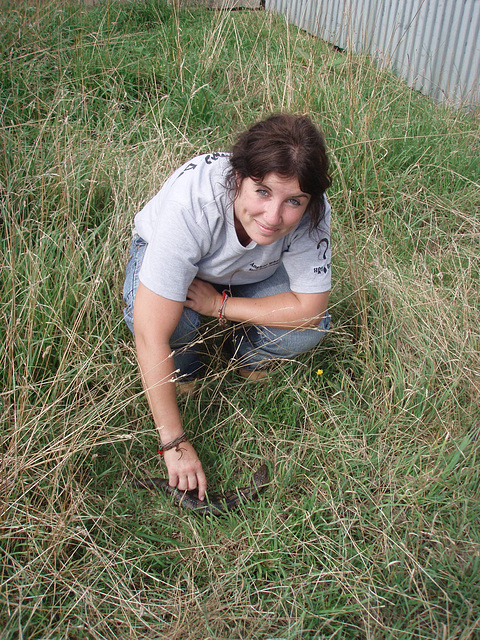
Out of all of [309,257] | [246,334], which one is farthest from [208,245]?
[246,334]

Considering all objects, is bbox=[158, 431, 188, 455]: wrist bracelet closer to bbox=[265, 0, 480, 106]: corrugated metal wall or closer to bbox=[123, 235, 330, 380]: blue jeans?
bbox=[123, 235, 330, 380]: blue jeans

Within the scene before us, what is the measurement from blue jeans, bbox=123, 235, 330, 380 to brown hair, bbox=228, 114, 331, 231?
55 cm

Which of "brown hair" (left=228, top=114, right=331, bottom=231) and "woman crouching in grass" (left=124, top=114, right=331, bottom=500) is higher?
"brown hair" (left=228, top=114, right=331, bottom=231)

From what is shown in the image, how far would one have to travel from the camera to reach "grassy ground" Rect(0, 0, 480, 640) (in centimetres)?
159

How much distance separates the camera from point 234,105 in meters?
3.59

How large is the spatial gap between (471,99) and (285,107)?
1844 millimetres

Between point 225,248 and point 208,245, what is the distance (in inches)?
3.3

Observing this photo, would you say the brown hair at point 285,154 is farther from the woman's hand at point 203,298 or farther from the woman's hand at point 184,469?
the woman's hand at point 184,469

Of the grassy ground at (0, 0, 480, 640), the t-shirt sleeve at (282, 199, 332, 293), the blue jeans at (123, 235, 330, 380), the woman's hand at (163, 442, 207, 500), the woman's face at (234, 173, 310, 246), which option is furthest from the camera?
the blue jeans at (123, 235, 330, 380)

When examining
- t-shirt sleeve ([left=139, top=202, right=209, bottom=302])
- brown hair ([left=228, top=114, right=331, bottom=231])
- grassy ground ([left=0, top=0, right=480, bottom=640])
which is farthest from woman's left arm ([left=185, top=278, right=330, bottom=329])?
brown hair ([left=228, top=114, right=331, bottom=231])

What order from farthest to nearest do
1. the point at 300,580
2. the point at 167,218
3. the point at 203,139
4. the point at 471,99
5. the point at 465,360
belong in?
the point at 471,99
the point at 203,139
the point at 465,360
the point at 167,218
the point at 300,580

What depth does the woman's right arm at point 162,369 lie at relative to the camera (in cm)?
176

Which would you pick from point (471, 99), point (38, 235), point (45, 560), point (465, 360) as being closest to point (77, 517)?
point (45, 560)

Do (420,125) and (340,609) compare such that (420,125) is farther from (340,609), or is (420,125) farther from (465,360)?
(340,609)
